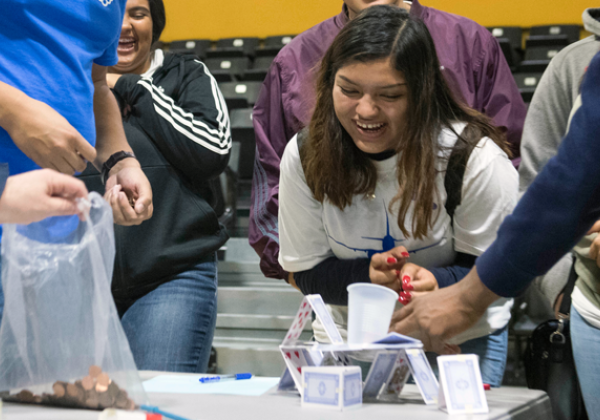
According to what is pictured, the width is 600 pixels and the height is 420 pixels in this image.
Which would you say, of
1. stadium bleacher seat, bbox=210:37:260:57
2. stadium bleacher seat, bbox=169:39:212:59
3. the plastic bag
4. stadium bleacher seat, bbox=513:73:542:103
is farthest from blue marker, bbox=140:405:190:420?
stadium bleacher seat, bbox=169:39:212:59

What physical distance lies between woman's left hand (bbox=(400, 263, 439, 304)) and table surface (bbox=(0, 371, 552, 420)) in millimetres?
256

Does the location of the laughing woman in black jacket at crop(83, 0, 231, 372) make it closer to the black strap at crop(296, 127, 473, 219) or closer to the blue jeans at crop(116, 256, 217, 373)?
the blue jeans at crop(116, 256, 217, 373)

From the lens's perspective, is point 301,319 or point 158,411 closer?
point 158,411

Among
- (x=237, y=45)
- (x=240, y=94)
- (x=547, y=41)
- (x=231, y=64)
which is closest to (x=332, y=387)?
(x=240, y=94)

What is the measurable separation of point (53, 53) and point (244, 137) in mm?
3313

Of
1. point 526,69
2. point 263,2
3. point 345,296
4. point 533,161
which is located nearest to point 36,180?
point 345,296

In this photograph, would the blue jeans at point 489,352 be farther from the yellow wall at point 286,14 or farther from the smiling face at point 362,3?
the yellow wall at point 286,14

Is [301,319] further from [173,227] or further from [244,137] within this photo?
[244,137]

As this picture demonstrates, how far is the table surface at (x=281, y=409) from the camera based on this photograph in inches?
29.1

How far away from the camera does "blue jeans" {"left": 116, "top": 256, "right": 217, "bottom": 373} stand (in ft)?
4.21

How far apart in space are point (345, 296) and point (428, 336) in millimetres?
340

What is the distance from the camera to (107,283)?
2.56 feet

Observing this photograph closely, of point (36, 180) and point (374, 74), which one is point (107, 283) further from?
point (374, 74)

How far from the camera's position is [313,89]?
148cm
